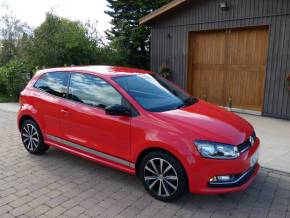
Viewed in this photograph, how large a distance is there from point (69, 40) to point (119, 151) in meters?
9.99

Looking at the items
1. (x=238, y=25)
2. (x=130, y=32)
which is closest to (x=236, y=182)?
(x=238, y=25)

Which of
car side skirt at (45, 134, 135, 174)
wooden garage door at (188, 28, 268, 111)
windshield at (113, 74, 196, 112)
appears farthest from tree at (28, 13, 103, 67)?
windshield at (113, 74, 196, 112)

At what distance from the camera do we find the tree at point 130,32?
54.6 feet

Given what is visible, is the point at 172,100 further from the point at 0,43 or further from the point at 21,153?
the point at 0,43

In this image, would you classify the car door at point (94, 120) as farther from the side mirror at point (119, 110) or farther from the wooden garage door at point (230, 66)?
the wooden garage door at point (230, 66)

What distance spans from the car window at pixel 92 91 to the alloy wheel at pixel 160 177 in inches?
36.9

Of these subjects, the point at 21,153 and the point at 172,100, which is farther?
the point at 21,153

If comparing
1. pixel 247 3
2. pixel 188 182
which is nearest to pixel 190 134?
pixel 188 182

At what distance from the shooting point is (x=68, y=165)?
4.88 metres

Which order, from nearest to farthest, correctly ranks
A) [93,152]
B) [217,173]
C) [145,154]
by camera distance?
[217,173] → [145,154] → [93,152]

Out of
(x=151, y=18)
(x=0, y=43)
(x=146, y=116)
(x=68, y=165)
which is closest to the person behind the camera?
(x=146, y=116)

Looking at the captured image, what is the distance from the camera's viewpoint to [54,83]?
16.3ft

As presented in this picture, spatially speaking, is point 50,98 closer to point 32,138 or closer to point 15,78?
point 32,138

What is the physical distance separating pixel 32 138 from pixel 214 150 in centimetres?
337
